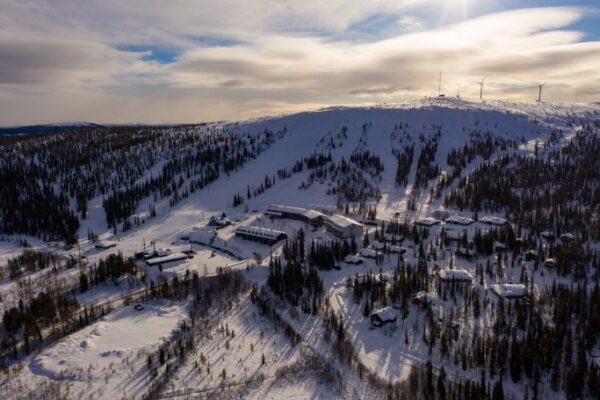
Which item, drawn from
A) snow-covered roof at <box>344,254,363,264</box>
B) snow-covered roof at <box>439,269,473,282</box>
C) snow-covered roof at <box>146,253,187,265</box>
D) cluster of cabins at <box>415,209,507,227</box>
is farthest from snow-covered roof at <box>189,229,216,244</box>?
snow-covered roof at <box>439,269,473,282</box>

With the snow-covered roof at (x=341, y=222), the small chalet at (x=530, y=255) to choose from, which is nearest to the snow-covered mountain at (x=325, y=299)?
the small chalet at (x=530, y=255)

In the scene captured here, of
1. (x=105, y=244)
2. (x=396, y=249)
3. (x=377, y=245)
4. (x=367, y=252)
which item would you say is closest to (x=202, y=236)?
(x=105, y=244)

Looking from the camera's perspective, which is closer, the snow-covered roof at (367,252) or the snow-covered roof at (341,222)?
the snow-covered roof at (367,252)

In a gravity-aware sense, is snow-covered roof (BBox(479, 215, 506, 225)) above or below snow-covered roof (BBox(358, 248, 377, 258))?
above

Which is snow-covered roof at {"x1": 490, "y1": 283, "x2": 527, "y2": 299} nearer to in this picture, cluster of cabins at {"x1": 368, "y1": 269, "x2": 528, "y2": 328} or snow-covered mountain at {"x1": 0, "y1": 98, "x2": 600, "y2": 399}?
cluster of cabins at {"x1": 368, "y1": 269, "x2": 528, "y2": 328}

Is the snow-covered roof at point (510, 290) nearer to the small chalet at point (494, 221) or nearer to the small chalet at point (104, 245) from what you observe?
the small chalet at point (494, 221)

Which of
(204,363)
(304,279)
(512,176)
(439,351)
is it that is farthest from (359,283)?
(512,176)

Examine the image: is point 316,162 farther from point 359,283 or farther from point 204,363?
point 204,363
